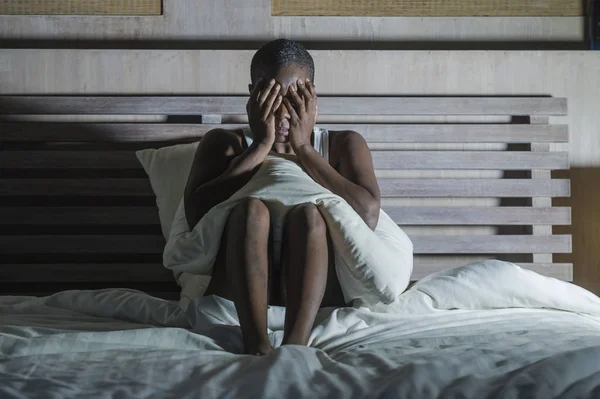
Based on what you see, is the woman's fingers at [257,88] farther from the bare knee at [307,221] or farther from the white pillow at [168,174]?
the bare knee at [307,221]

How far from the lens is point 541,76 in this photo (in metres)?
2.65

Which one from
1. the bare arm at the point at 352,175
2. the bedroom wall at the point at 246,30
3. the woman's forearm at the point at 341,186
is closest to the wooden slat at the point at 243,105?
the bedroom wall at the point at 246,30

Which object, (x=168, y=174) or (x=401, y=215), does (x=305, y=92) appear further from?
(x=401, y=215)

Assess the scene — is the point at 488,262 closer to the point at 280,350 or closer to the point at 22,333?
the point at 280,350

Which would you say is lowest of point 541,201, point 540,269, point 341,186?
point 540,269

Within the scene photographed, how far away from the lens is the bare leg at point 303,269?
1.46 m

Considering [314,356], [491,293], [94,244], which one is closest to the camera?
[314,356]

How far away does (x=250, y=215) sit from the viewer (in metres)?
1.55

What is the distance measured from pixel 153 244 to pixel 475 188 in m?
1.09

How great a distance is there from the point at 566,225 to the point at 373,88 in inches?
32.9

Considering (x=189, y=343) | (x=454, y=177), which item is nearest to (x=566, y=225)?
(x=454, y=177)

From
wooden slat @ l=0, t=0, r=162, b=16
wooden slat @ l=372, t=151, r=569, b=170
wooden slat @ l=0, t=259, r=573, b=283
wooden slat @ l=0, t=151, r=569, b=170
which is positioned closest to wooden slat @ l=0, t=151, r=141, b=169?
wooden slat @ l=0, t=151, r=569, b=170

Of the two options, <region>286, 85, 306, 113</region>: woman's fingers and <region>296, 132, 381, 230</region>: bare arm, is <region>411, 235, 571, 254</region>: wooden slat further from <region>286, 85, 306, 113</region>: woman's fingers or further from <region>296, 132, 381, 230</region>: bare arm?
<region>286, 85, 306, 113</region>: woman's fingers

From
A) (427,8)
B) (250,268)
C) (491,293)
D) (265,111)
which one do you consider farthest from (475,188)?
(250,268)
